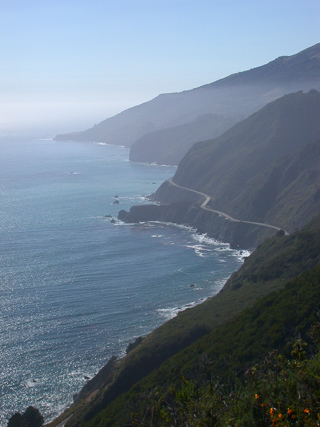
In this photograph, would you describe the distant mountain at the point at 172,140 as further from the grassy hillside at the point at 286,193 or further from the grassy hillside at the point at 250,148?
the grassy hillside at the point at 286,193

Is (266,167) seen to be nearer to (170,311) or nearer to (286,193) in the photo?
(286,193)

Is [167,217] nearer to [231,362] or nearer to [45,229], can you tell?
[45,229]

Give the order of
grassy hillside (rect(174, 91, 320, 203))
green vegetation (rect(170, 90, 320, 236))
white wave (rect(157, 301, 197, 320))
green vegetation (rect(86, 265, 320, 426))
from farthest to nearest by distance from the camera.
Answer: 1. grassy hillside (rect(174, 91, 320, 203))
2. green vegetation (rect(170, 90, 320, 236))
3. white wave (rect(157, 301, 197, 320))
4. green vegetation (rect(86, 265, 320, 426))

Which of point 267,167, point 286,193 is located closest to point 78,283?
point 286,193

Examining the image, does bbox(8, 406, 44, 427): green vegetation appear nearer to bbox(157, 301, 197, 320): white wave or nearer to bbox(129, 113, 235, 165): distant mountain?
bbox(157, 301, 197, 320): white wave

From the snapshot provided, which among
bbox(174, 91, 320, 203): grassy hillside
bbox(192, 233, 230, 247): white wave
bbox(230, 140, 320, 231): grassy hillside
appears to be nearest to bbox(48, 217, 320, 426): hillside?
bbox(230, 140, 320, 231): grassy hillside

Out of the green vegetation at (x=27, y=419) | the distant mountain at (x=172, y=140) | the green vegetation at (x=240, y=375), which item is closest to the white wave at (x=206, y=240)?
the green vegetation at (x=240, y=375)

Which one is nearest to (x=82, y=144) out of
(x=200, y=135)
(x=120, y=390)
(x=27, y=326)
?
(x=200, y=135)
